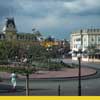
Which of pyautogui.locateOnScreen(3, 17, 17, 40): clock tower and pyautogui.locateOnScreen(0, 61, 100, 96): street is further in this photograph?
pyautogui.locateOnScreen(3, 17, 17, 40): clock tower

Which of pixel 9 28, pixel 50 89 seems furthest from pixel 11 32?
pixel 50 89

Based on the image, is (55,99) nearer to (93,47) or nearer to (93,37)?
(93,47)

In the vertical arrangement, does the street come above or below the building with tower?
below

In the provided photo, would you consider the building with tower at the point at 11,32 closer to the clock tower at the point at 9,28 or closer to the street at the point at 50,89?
the clock tower at the point at 9,28

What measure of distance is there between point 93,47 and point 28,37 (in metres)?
33.5

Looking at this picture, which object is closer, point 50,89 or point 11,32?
point 50,89

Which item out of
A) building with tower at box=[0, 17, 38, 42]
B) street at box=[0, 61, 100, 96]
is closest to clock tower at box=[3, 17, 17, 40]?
building with tower at box=[0, 17, 38, 42]

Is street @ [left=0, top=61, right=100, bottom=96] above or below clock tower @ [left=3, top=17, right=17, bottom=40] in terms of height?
below

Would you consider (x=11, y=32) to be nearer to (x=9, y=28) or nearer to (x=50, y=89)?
(x=9, y=28)

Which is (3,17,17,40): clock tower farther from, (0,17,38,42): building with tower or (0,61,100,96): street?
(0,61,100,96): street

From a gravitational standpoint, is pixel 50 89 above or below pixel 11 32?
below

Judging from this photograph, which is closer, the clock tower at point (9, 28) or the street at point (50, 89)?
the street at point (50, 89)

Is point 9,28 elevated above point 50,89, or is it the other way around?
point 9,28

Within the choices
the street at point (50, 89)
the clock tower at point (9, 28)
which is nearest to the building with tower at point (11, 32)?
the clock tower at point (9, 28)
